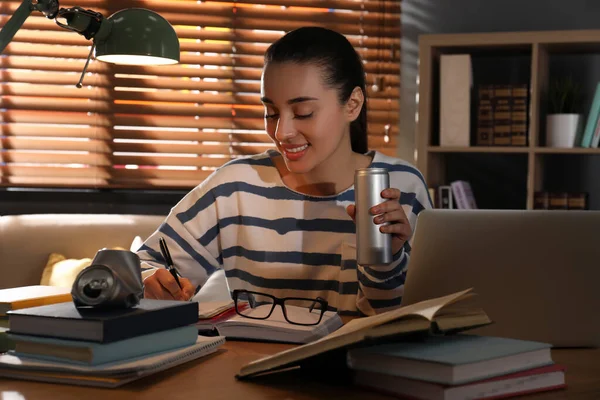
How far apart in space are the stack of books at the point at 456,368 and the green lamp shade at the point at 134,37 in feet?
3.68

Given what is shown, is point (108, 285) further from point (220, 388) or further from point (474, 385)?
point (474, 385)

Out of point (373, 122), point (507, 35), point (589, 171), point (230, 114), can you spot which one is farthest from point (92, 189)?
point (589, 171)

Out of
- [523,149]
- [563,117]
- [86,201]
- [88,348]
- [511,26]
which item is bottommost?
[86,201]

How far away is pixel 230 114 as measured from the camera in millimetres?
3254

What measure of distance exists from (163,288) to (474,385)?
639mm

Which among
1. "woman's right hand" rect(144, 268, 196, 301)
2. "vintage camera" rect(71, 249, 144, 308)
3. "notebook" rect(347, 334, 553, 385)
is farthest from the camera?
"woman's right hand" rect(144, 268, 196, 301)

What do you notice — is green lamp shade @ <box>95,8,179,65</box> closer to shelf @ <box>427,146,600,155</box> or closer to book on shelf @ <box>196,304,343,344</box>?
book on shelf @ <box>196,304,343,344</box>

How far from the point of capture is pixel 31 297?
98 cm

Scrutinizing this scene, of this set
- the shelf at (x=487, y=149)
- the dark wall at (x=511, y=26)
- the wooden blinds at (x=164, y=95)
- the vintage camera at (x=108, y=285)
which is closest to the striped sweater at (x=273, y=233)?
the vintage camera at (x=108, y=285)

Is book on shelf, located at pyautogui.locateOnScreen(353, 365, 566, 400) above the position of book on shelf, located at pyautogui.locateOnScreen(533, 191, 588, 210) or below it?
above

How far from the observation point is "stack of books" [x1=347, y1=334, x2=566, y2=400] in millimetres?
703

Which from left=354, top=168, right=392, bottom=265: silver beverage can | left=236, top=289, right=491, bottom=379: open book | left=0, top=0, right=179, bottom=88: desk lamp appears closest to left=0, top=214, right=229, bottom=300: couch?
left=0, top=0, right=179, bottom=88: desk lamp

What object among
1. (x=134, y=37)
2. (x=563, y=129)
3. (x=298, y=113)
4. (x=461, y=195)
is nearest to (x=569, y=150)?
Answer: (x=563, y=129)

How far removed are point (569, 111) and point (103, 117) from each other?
1824mm
